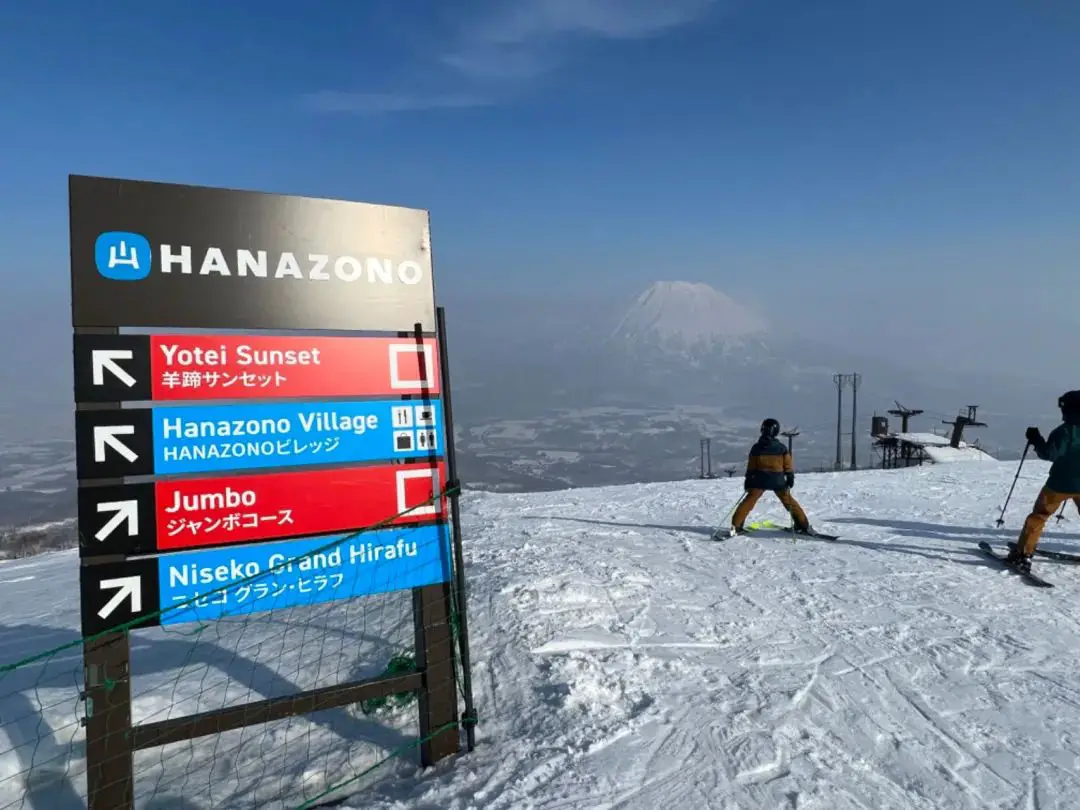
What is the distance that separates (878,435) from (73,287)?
5088cm

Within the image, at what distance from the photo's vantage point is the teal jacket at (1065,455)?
7.10 m

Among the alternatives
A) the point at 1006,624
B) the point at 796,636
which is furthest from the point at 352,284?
the point at 1006,624

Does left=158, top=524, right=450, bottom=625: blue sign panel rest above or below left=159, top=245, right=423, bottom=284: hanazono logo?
below

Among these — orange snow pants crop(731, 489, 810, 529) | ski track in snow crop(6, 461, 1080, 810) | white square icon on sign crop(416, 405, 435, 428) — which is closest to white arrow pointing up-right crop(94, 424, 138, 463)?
white square icon on sign crop(416, 405, 435, 428)

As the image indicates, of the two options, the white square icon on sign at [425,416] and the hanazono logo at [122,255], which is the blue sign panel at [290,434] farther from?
the hanazono logo at [122,255]

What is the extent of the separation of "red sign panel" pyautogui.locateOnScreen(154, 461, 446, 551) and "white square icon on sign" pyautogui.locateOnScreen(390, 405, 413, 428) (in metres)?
0.25

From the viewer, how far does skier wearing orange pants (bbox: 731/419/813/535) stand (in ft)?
29.9

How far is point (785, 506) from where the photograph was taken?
30.7ft

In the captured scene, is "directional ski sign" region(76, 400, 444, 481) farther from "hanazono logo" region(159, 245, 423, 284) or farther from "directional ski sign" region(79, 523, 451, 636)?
"hanazono logo" region(159, 245, 423, 284)

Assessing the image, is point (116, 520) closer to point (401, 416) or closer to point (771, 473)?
point (401, 416)

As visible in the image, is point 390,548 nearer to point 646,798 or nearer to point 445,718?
point 445,718

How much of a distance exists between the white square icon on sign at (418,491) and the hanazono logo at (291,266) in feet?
3.92

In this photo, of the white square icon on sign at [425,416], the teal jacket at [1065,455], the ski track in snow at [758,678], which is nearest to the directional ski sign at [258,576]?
the white square icon on sign at [425,416]

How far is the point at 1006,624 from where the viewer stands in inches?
236
